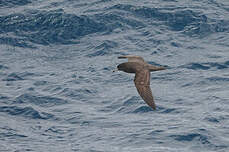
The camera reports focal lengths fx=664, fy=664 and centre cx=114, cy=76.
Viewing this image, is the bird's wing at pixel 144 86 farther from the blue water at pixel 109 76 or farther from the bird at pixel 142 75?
the blue water at pixel 109 76

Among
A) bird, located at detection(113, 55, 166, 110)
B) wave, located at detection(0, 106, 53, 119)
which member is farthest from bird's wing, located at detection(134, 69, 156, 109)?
wave, located at detection(0, 106, 53, 119)

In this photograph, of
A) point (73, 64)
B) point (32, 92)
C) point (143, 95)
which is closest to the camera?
point (143, 95)

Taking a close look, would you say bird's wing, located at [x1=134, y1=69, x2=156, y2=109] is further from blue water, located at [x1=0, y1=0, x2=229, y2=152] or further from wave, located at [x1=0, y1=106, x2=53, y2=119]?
wave, located at [x1=0, y1=106, x2=53, y2=119]

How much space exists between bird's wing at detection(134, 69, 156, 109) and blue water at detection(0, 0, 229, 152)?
3.06 m

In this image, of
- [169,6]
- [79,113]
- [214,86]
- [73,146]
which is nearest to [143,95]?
[73,146]

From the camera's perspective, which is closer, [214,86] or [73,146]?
[73,146]

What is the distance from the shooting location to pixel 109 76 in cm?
2603

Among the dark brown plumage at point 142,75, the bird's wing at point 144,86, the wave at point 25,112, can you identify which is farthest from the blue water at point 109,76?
the bird's wing at point 144,86

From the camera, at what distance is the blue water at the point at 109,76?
70.6 ft

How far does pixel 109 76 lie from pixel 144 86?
8376 millimetres

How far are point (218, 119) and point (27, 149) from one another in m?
6.38

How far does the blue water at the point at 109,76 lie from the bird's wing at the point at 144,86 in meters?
3.06

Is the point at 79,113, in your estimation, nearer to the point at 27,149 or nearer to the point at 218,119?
the point at 27,149

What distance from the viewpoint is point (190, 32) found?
28.9m
